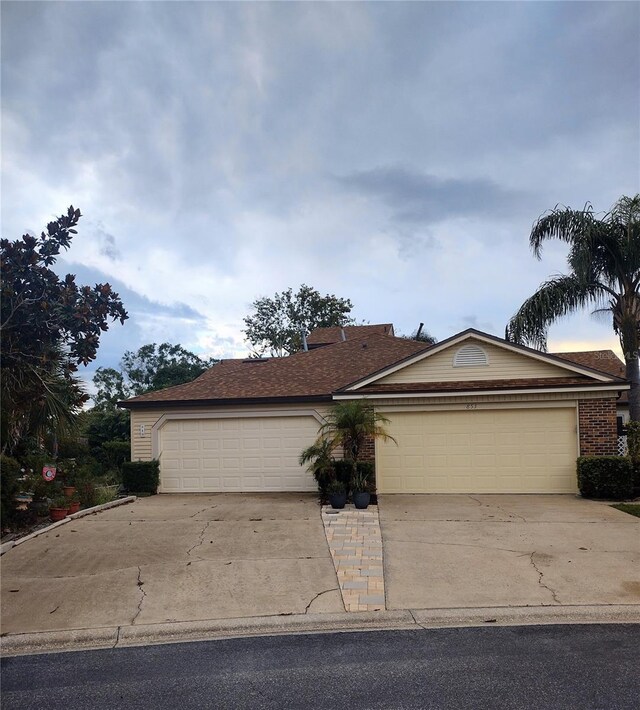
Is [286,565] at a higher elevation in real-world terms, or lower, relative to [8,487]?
lower

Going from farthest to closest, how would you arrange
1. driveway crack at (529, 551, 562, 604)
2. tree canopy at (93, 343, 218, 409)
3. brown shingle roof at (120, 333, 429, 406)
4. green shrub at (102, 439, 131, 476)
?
1. tree canopy at (93, 343, 218, 409)
2. green shrub at (102, 439, 131, 476)
3. brown shingle roof at (120, 333, 429, 406)
4. driveway crack at (529, 551, 562, 604)

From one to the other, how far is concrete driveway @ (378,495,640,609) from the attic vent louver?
3.71 meters

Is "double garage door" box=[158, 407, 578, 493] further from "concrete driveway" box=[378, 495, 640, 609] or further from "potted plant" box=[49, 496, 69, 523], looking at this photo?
"potted plant" box=[49, 496, 69, 523]

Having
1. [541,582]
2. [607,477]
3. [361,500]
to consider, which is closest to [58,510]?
[361,500]

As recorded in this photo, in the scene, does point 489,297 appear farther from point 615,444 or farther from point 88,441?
point 88,441

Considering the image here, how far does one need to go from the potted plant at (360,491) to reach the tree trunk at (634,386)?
7212 mm

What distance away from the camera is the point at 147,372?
39625 millimetres

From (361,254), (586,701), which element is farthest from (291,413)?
(586,701)

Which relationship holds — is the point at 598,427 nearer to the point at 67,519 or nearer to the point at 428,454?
the point at 428,454

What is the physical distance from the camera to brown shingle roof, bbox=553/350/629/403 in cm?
2397

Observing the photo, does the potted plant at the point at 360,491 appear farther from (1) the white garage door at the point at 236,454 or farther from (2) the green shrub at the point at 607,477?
(2) the green shrub at the point at 607,477

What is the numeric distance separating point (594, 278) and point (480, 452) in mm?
5909

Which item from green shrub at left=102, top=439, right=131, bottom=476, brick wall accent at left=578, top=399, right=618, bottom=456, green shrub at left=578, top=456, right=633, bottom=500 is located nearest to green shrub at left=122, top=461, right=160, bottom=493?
green shrub at left=102, top=439, right=131, bottom=476

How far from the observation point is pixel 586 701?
147 inches
